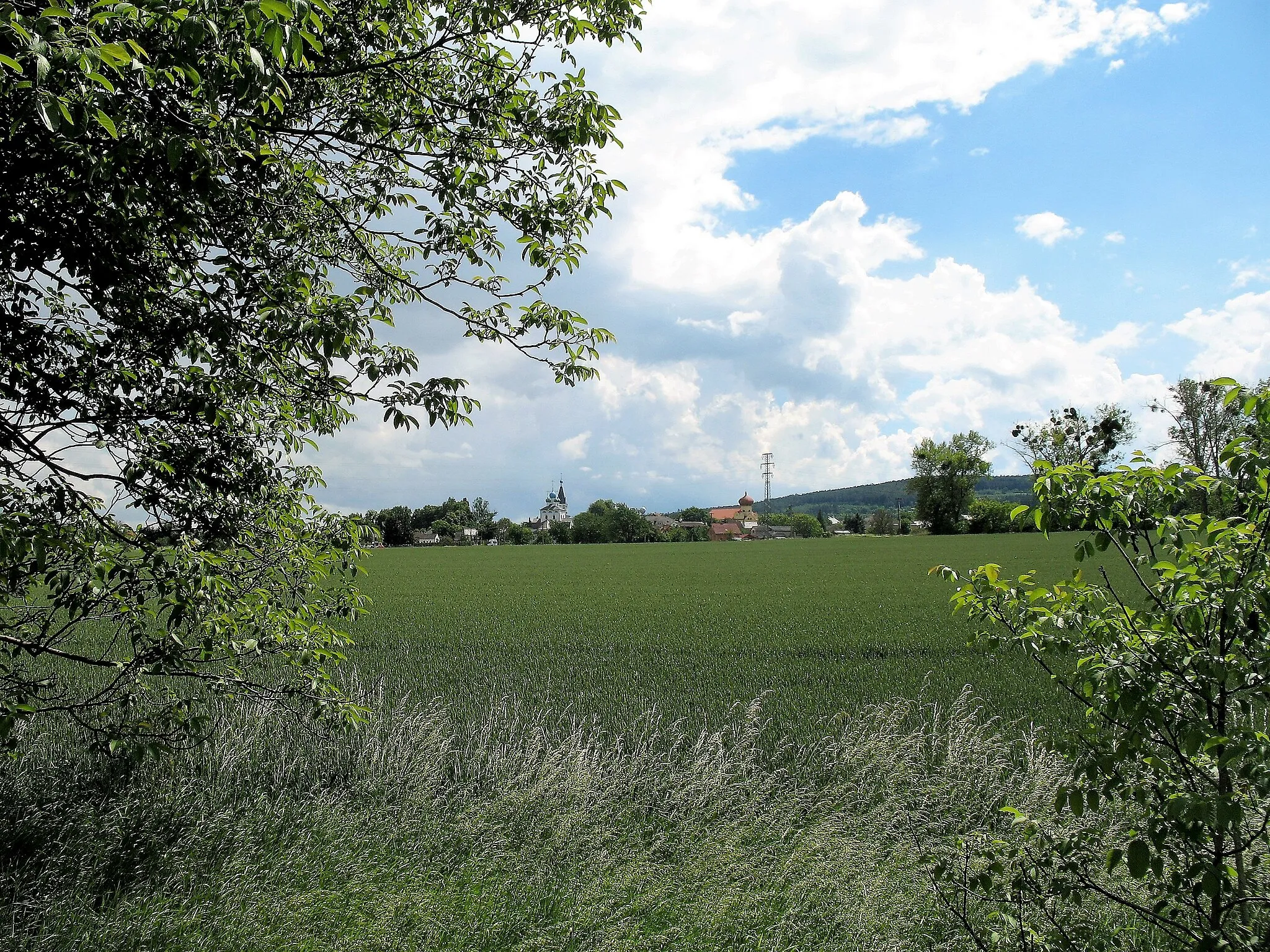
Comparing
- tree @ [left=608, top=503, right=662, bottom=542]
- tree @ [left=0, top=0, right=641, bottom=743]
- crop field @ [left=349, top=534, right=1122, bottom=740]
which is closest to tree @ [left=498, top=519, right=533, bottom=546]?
tree @ [left=608, top=503, right=662, bottom=542]

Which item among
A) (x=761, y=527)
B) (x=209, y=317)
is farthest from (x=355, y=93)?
(x=761, y=527)

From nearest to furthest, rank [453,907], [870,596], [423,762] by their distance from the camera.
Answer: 1. [453,907]
2. [423,762]
3. [870,596]

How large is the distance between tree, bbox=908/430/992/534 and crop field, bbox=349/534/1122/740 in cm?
7249

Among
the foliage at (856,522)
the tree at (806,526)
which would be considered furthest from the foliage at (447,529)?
the foliage at (856,522)

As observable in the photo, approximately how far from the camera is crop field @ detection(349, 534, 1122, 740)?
1112cm

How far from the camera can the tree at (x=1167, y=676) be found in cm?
255

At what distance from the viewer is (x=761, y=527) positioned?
16825 centimetres

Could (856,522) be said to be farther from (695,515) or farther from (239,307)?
(239,307)

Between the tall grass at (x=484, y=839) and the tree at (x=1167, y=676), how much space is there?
194 cm

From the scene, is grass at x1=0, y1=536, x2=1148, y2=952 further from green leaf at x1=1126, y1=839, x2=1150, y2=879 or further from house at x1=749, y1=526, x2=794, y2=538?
house at x1=749, y1=526, x2=794, y2=538

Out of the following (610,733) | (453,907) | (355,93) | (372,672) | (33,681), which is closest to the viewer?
(33,681)

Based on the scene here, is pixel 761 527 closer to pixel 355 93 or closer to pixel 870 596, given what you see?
pixel 870 596

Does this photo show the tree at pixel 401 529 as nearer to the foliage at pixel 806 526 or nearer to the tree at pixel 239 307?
the foliage at pixel 806 526

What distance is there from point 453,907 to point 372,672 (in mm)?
9007
